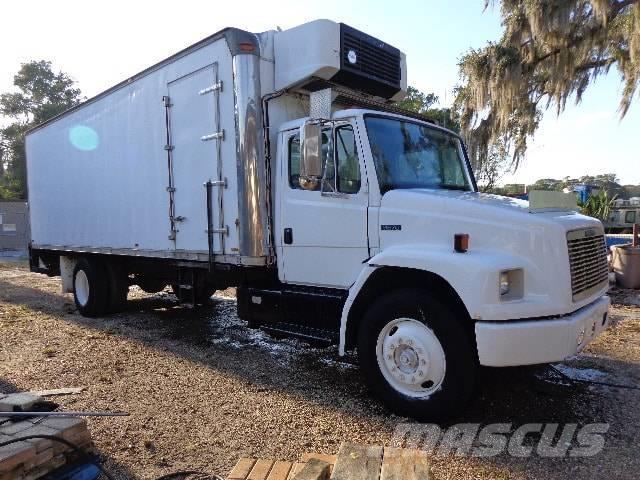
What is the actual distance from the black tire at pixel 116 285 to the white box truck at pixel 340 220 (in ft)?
1.93

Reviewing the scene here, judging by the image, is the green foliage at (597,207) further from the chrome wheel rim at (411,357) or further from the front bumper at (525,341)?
the chrome wheel rim at (411,357)

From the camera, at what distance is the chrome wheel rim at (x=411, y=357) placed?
3.82m

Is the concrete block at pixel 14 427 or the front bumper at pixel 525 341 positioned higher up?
the front bumper at pixel 525 341

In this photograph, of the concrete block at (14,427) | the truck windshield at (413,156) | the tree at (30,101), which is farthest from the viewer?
the tree at (30,101)

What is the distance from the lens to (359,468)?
2.54 metres

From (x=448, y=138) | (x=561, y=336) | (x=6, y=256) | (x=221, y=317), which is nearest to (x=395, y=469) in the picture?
(x=561, y=336)

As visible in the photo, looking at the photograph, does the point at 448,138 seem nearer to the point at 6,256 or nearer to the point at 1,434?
the point at 1,434

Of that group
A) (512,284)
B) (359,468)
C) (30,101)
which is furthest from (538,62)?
(30,101)

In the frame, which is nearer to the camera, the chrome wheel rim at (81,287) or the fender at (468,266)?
the fender at (468,266)

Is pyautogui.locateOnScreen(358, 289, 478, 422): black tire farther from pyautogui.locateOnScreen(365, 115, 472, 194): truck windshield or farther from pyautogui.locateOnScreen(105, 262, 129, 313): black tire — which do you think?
pyautogui.locateOnScreen(105, 262, 129, 313): black tire

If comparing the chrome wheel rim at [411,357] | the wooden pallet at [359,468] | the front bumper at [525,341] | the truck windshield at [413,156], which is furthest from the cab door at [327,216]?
the wooden pallet at [359,468]

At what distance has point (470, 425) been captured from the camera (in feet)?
12.7

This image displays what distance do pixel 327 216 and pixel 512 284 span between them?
1824mm

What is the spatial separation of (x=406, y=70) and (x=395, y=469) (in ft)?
15.6
